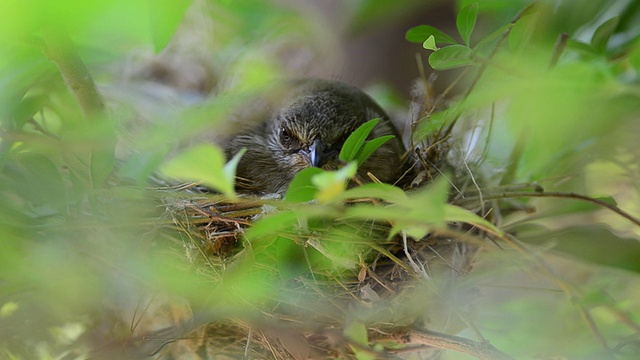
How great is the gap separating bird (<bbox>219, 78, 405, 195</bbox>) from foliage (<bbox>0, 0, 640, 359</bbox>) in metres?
0.17

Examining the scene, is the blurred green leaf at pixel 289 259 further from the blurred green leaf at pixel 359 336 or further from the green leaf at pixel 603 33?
the green leaf at pixel 603 33

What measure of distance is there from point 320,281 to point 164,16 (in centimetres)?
65

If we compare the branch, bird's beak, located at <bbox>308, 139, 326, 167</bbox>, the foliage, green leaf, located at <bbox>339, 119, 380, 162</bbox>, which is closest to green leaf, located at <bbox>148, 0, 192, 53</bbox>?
the foliage

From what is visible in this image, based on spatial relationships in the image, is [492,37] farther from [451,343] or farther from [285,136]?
[285,136]

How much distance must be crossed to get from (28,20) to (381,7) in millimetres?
1055

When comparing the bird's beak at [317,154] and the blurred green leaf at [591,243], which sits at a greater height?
the bird's beak at [317,154]

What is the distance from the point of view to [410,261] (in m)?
1.04

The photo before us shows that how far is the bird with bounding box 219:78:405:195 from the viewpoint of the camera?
1496mm

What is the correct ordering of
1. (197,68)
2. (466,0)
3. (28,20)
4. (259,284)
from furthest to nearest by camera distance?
(197,68) < (259,284) < (466,0) < (28,20)

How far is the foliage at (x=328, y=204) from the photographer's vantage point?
0.78 metres

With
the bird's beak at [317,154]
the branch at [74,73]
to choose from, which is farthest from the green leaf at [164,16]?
the bird's beak at [317,154]

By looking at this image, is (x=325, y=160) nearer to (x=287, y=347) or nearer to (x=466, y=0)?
(x=287, y=347)

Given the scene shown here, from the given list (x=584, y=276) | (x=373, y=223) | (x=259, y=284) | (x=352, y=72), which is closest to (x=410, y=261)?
(x=373, y=223)

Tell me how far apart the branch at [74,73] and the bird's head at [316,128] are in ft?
2.01
